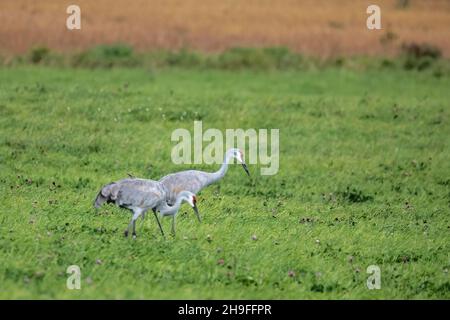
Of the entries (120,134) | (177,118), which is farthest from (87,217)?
(177,118)

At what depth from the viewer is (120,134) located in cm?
1853

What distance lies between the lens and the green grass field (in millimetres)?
10289

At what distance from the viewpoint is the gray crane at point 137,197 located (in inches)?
438

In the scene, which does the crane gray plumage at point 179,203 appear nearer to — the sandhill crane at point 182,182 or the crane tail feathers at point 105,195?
the sandhill crane at point 182,182

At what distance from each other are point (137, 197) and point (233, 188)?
4.50 meters

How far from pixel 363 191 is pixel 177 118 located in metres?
6.19

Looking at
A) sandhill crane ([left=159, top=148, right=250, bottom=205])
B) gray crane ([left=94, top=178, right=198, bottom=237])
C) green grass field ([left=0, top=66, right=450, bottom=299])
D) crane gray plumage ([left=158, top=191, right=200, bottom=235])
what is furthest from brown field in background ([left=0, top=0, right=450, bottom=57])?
crane gray plumage ([left=158, top=191, right=200, bottom=235])

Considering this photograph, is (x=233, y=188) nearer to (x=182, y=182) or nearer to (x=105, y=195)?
(x=182, y=182)

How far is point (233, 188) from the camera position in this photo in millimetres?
15430

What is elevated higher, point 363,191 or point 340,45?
point 340,45

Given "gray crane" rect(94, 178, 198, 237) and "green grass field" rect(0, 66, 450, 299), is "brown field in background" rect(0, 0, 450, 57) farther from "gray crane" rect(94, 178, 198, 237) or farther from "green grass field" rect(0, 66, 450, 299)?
"gray crane" rect(94, 178, 198, 237)

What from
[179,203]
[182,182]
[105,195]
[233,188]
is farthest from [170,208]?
[233,188]
